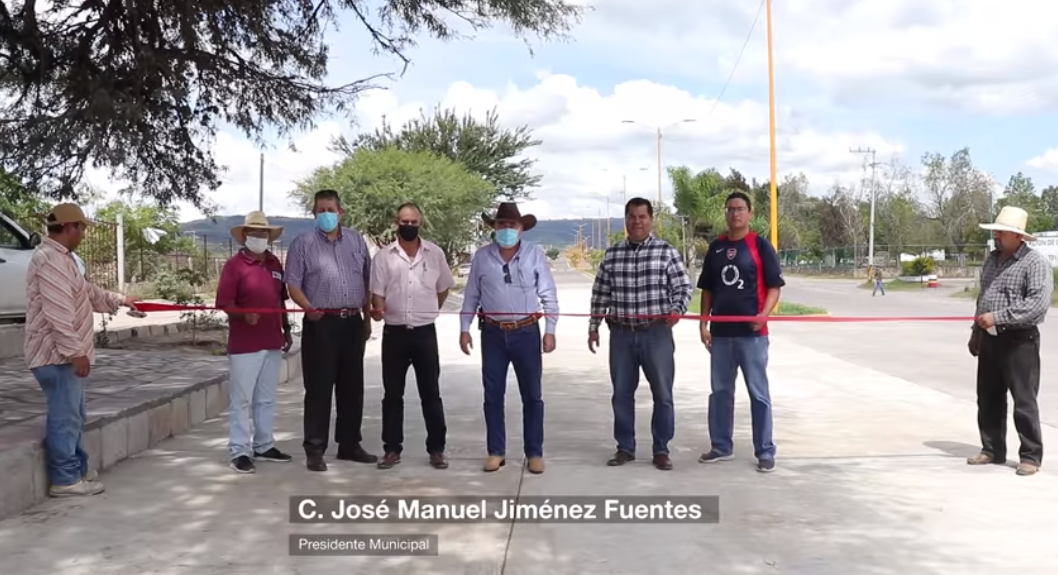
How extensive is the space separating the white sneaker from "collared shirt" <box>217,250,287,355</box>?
119 centimetres

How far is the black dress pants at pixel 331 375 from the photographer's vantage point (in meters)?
6.33

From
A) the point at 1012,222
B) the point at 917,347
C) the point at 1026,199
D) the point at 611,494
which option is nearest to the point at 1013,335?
the point at 1012,222

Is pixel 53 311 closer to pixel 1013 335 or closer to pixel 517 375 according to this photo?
pixel 517 375

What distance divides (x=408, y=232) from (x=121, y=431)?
2420 millimetres

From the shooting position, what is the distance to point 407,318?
624 cm

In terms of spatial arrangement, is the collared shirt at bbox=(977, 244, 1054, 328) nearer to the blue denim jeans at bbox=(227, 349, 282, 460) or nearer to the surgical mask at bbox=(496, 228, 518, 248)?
the surgical mask at bbox=(496, 228, 518, 248)

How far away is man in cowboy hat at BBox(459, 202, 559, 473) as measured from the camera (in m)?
6.20

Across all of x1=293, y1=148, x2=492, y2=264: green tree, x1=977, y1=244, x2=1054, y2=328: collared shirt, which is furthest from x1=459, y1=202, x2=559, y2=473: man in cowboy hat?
x1=293, y1=148, x2=492, y2=264: green tree

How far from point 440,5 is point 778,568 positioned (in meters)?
6.67

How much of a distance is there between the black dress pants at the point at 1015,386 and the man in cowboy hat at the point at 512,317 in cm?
296

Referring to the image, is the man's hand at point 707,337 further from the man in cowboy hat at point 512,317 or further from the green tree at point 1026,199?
the green tree at point 1026,199

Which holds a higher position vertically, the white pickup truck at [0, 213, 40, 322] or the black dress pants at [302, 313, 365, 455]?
the white pickup truck at [0, 213, 40, 322]

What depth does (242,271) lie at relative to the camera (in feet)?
20.7

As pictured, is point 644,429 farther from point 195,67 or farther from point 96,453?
point 195,67
